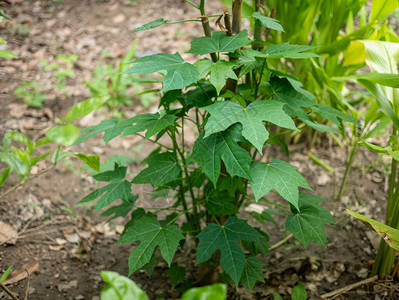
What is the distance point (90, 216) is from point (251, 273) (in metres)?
1.13

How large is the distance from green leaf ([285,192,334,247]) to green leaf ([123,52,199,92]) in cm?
63

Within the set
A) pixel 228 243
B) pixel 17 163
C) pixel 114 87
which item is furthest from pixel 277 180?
pixel 114 87

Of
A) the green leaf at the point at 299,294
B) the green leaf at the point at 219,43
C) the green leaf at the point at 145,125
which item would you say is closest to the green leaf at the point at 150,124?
the green leaf at the point at 145,125

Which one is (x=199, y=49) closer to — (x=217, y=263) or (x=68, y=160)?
(x=217, y=263)

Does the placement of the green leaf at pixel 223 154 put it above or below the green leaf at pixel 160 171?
above

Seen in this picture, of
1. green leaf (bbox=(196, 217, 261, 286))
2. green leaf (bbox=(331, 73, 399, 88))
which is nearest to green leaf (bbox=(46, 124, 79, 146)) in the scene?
green leaf (bbox=(196, 217, 261, 286))

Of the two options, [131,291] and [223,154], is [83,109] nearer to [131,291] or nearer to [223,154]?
[223,154]

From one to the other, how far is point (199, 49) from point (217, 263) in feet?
3.22

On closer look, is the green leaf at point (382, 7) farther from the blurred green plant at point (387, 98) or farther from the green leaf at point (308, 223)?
the green leaf at point (308, 223)

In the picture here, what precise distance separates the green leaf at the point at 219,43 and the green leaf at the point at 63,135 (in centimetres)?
48

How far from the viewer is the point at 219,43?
114 cm

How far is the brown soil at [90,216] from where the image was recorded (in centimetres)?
163

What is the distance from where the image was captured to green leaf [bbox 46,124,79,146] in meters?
0.83

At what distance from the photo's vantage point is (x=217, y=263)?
158 centimetres
